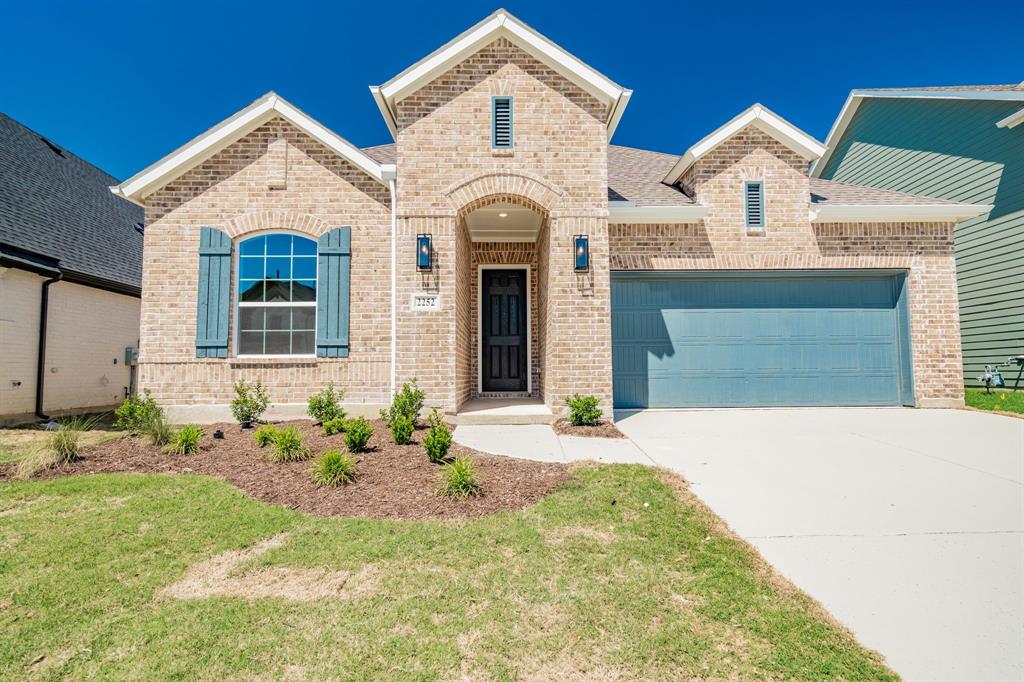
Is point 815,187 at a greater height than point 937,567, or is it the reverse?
point 815,187

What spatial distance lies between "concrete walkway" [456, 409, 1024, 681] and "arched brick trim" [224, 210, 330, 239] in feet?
14.3

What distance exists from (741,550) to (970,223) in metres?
12.3

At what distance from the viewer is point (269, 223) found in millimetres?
7969

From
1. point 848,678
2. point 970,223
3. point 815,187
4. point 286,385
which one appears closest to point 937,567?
point 848,678

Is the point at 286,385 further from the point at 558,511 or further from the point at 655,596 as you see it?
the point at 655,596

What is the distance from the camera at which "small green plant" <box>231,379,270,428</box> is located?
289 inches

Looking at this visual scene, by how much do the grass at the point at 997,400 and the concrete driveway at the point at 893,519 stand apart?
1674 mm

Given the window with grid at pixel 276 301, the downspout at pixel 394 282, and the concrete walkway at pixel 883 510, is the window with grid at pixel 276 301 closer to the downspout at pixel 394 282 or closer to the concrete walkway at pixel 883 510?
the downspout at pixel 394 282

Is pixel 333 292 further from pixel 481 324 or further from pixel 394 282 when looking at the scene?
pixel 481 324

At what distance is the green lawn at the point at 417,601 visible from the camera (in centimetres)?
205

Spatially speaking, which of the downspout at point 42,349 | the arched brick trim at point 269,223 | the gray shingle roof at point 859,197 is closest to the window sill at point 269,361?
the arched brick trim at point 269,223

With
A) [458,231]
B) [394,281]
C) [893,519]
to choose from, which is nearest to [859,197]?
[458,231]

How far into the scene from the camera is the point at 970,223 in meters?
10.8

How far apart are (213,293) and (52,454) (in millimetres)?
3370
